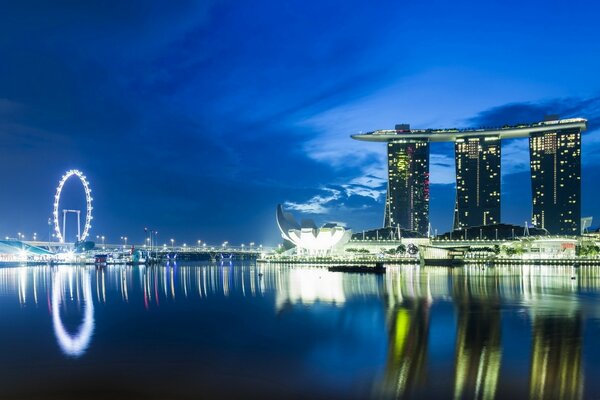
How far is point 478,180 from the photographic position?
15950 centimetres

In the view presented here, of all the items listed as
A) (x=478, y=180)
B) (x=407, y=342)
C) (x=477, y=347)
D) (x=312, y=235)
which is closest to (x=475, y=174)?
(x=478, y=180)

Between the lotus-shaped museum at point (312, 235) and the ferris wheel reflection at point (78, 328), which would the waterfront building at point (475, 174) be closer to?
the lotus-shaped museum at point (312, 235)

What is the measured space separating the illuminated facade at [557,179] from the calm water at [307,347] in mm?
117119

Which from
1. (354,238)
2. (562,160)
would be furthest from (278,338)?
(562,160)

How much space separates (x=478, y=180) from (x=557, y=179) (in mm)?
21545

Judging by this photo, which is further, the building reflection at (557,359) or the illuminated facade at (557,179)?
the illuminated facade at (557,179)

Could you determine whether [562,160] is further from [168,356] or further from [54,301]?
[168,356]

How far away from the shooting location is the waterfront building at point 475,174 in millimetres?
142375

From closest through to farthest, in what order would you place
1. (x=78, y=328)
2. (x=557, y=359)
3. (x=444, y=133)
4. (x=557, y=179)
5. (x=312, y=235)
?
(x=557, y=359), (x=78, y=328), (x=312, y=235), (x=557, y=179), (x=444, y=133)

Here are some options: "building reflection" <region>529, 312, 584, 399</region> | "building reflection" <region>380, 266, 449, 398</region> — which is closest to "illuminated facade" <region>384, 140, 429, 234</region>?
"building reflection" <region>380, 266, 449, 398</region>

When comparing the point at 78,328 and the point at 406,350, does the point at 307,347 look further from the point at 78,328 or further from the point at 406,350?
the point at 78,328

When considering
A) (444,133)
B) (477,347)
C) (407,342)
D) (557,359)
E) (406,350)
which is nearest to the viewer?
(557,359)

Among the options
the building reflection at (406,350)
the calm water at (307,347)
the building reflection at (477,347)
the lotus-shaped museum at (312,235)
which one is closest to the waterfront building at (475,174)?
the lotus-shaped museum at (312,235)

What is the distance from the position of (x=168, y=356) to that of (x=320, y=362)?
4490 millimetres
